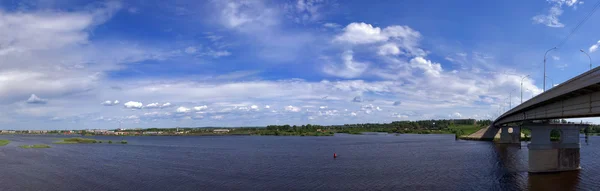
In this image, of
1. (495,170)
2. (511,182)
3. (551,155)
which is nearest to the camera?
(511,182)

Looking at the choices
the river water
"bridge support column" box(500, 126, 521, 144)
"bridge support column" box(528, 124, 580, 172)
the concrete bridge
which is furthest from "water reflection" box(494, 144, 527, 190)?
"bridge support column" box(500, 126, 521, 144)

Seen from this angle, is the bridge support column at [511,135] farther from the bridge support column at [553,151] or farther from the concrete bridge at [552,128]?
the bridge support column at [553,151]

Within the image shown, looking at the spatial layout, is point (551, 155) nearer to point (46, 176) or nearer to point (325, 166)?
point (325, 166)

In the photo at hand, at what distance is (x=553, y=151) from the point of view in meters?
53.2

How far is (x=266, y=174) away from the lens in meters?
55.3

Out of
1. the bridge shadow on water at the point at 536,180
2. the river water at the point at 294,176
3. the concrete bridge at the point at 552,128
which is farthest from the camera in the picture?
the river water at the point at 294,176

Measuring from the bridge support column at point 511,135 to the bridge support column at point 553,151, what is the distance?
7104 centimetres

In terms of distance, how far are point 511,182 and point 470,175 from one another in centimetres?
675

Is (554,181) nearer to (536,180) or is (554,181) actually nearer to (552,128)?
(536,180)

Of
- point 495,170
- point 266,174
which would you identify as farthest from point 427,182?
point 266,174

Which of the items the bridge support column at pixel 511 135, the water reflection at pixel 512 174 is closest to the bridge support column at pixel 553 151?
the water reflection at pixel 512 174

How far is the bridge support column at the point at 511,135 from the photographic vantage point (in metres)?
121

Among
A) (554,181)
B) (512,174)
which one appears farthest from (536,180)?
(512,174)

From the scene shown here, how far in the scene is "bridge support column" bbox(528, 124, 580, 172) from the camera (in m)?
52.7
